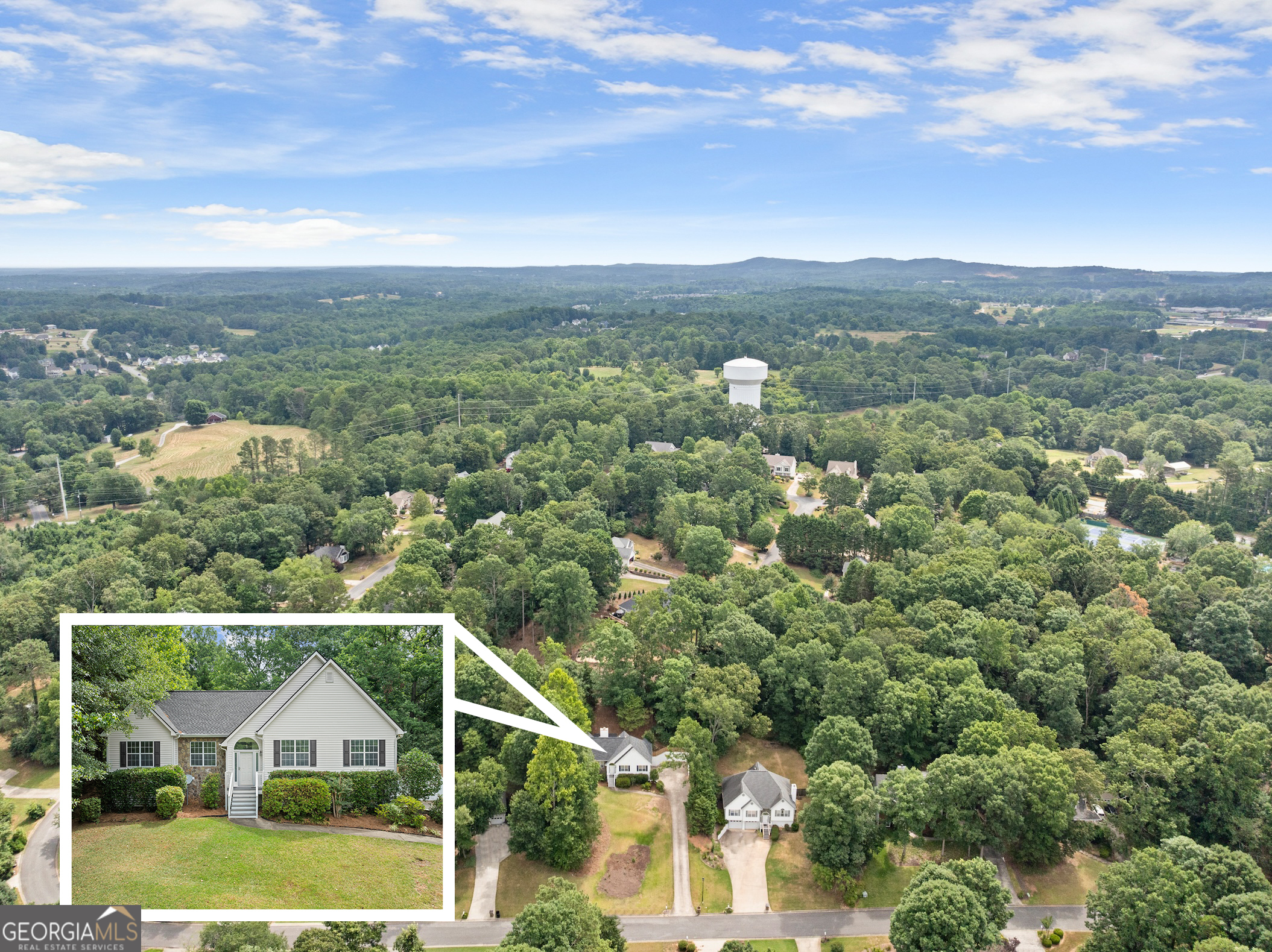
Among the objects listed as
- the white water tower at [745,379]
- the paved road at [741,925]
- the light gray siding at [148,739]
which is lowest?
the paved road at [741,925]

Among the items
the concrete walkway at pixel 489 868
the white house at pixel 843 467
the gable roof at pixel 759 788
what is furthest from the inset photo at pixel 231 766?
the white house at pixel 843 467

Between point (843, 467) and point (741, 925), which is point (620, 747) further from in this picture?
point (843, 467)

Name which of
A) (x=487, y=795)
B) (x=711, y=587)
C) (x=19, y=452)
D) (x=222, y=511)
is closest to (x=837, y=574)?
(x=711, y=587)

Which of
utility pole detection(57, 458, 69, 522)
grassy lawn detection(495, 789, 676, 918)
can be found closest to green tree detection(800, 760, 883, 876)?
grassy lawn detection(495, 789, 676, 918)

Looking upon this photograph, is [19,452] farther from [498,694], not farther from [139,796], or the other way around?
[139,796]

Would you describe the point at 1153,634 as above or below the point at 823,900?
above

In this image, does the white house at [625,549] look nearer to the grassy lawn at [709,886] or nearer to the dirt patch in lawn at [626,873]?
the dirt patch in lawn at [626,873]
